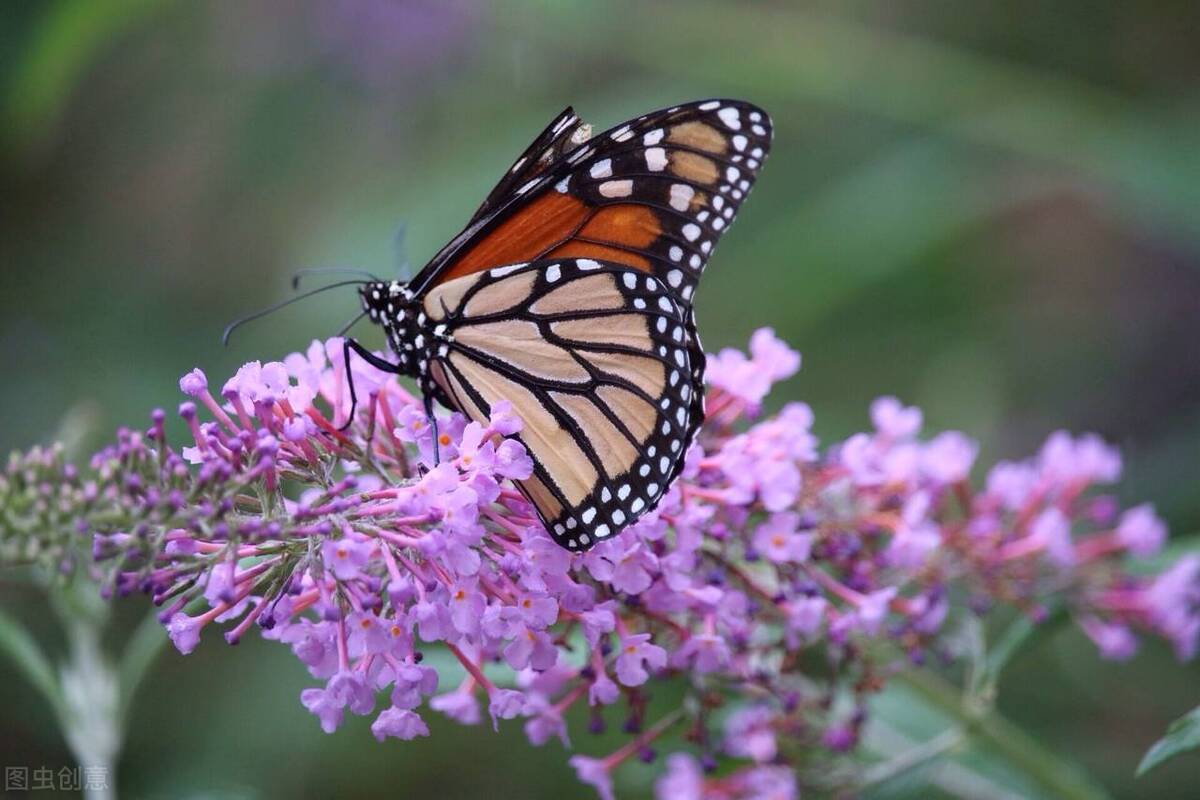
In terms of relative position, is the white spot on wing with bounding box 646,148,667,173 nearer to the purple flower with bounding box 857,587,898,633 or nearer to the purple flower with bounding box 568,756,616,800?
the purple flower with bounding box 857,587,898,633

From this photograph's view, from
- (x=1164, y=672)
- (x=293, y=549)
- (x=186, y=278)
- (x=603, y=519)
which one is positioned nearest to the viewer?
(x=293, y=549)

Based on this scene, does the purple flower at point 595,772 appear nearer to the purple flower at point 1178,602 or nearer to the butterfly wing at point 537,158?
the butterfly wing at point 537,158

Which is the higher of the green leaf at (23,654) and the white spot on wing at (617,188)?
the white spot on wing at (617,188)

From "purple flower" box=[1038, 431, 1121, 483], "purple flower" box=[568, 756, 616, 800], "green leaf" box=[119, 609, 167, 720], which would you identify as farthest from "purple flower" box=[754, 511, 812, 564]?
"green leaf" box=[119, 609, 167, 720]

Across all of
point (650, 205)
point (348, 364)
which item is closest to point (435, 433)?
point (348, 364)

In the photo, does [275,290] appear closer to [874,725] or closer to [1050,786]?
[874,725]

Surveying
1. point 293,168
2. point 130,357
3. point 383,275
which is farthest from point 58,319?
point 383,275

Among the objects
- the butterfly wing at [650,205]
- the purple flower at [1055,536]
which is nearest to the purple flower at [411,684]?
the butterfly wing at [650,205]
